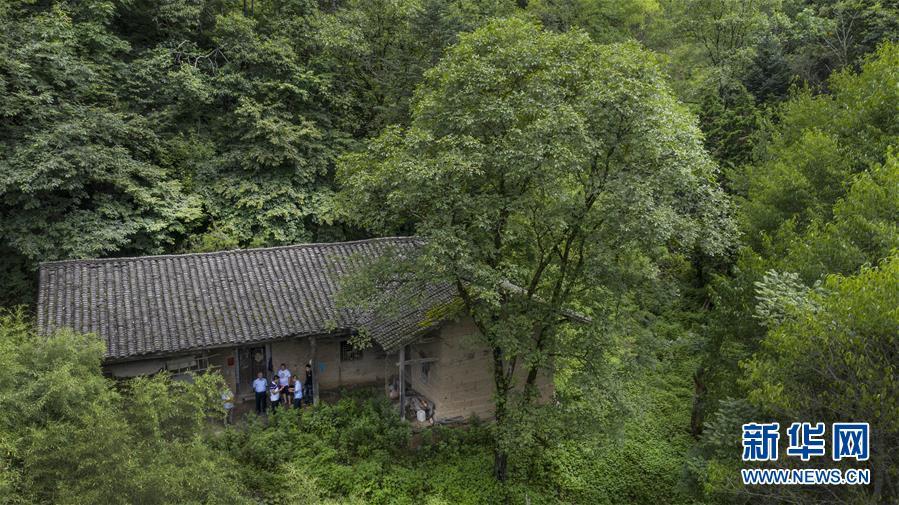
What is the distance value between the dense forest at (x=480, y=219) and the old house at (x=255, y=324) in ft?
4.11

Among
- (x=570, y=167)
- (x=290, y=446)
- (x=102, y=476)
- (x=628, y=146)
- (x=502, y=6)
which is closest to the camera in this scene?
(x=102, y=476)


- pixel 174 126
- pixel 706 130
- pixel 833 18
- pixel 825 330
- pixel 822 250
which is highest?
pixel 833 18

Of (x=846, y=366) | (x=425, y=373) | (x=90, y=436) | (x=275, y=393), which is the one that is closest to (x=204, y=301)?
(x=275, y=393)

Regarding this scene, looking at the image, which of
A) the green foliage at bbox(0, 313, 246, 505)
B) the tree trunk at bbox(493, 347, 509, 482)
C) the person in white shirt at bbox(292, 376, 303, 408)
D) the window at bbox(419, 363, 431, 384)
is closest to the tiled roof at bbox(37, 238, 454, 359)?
the person in white shirt at bbox(292, 376, 303, 408)

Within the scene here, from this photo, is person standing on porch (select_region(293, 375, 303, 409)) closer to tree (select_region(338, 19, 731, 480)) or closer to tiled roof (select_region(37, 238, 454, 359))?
tiled roof (select_region(37, 238, 454, 359))

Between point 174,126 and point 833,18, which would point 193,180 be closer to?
point 174,126

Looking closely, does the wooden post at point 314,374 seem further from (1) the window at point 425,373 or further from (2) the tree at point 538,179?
(2) the tree at point 538,179

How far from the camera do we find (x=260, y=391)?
52.1 feet

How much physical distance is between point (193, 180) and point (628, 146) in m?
16.8

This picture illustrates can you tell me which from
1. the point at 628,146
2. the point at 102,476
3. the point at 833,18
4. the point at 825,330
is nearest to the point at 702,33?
the point at 833,18

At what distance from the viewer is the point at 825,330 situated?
849 cm

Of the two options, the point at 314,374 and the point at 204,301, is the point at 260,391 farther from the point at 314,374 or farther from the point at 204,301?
the point at 204,301

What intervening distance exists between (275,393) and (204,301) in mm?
3299

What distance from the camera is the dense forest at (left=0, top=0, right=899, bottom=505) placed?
905 cm
